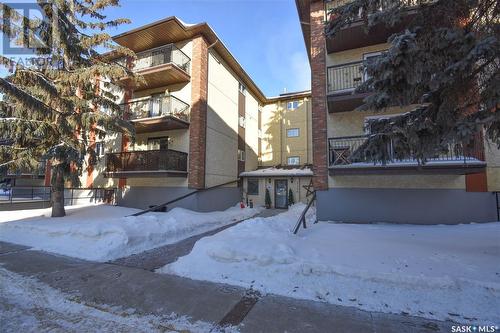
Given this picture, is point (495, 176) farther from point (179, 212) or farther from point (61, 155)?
point (61, 155)

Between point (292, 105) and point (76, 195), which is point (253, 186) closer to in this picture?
point (292, 105)

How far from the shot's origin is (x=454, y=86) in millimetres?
4961

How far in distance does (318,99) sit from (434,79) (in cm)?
652

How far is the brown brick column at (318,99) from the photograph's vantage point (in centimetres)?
1073

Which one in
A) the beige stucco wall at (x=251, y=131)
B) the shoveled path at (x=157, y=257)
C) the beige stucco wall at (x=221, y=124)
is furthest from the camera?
the beige stucco wall at (x=251, y=131)

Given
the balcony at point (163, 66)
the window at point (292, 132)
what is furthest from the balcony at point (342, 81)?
the window at point (292, 132)

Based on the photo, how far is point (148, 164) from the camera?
13250mm

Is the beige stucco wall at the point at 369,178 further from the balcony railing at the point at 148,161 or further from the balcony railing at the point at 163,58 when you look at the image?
the balcony railing at the point at 163,58

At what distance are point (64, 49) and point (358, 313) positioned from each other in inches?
551

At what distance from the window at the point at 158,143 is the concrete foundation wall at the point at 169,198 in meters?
2.38

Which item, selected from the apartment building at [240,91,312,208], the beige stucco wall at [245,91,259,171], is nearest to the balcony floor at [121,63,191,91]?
the beige stucco wall at [245,91,259,171]

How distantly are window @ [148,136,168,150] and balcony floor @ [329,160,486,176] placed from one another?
9524mm

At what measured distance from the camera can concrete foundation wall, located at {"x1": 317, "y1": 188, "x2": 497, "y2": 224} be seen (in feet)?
29.5

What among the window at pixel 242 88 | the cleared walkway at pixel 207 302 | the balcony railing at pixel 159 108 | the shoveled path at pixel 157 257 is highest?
the window at pixel 242 88
